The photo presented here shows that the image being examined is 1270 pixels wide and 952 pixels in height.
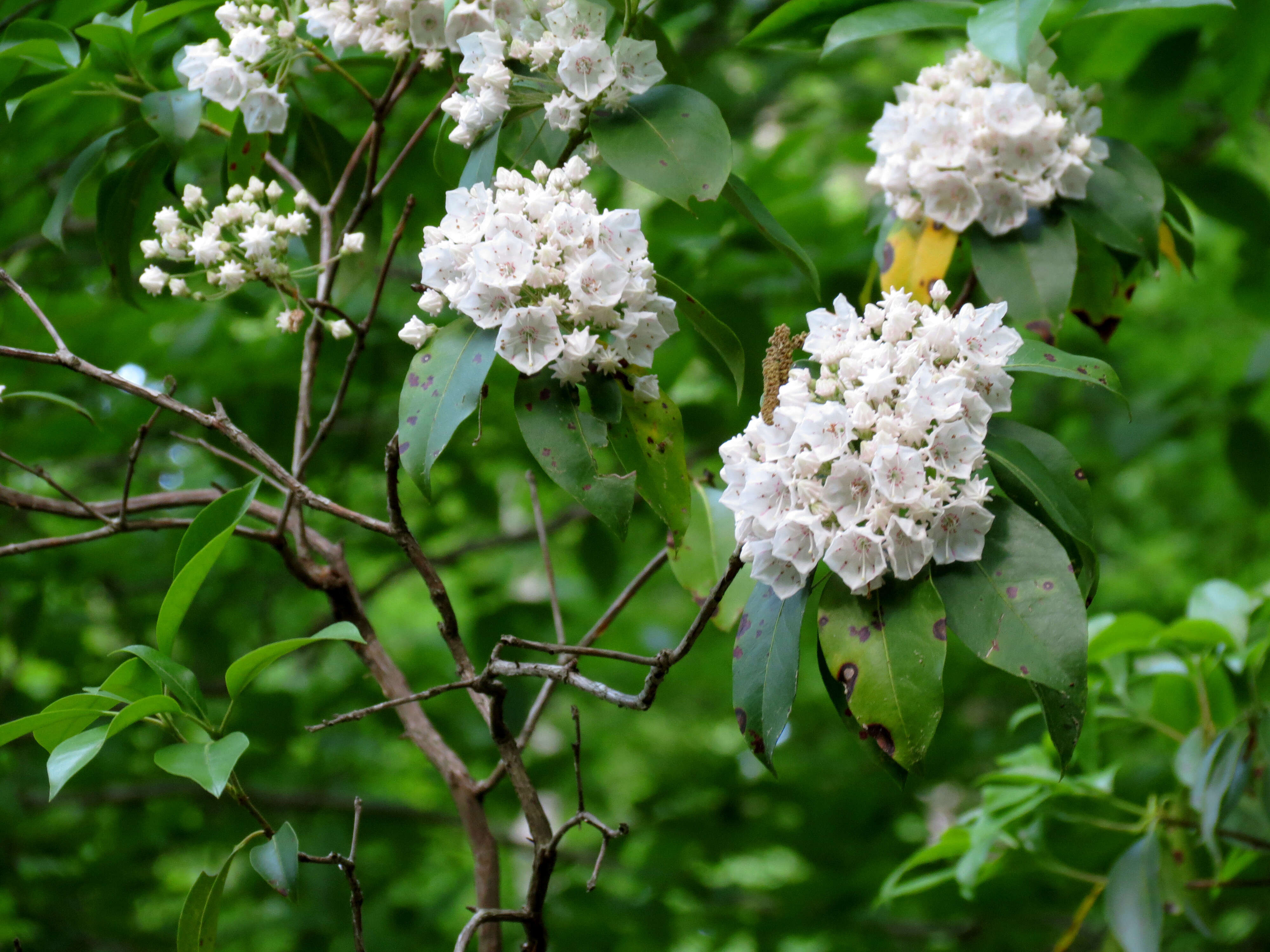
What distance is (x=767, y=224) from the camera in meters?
1.33

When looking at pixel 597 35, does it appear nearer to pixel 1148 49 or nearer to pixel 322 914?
pixel 1148 49

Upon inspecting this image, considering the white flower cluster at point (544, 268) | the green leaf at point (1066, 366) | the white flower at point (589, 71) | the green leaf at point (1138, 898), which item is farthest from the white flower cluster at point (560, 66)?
the green leaf at point (1138, 898)

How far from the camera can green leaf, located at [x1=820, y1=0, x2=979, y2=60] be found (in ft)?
5.25

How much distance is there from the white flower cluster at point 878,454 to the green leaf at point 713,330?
18cm

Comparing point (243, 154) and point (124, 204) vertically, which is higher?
point (243, 154)

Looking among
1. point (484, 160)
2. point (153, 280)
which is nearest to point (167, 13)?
point (153, 280)

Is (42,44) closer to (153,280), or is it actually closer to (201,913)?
(153,280)

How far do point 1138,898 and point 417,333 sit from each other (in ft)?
5.10

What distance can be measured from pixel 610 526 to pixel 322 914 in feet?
7.54

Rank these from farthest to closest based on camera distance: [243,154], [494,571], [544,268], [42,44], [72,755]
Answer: [494,571]
[243,154]
[42,44]
[544,268]
[72,755]

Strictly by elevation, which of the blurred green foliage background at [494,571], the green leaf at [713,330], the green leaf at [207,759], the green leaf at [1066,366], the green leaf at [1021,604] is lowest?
the blurred green foliage background at [494,571]

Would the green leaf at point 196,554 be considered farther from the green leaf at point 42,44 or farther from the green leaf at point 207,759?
the green leaf at point 42,44

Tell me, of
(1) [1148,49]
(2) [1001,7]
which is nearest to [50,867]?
(2) [1001,7]

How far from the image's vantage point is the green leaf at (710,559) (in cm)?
147
